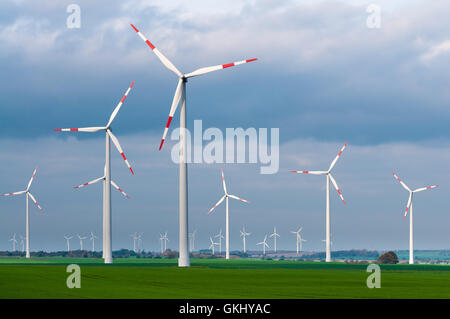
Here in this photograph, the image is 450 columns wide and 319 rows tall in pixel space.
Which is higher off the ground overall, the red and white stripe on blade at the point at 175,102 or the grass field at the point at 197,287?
the red and white stripe on blade at the point at 175,102

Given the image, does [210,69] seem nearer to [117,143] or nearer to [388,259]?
[117,143]

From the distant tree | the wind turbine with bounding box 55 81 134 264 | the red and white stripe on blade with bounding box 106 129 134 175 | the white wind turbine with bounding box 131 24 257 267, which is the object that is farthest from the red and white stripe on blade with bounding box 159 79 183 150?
the distant tree

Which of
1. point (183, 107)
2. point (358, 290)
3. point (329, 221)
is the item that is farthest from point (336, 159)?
point (358, 290)

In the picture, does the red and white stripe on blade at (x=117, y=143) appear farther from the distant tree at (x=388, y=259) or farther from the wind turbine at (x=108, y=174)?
the distant tree at (x=388, y=259)

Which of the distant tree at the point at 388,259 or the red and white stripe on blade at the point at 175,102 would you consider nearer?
the red and white stripe on blade at the point at 175,102

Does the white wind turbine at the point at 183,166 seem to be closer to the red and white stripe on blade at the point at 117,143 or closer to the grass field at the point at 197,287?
the red and white stripe on blade at the point at 117,143

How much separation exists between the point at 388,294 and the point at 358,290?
376 cm

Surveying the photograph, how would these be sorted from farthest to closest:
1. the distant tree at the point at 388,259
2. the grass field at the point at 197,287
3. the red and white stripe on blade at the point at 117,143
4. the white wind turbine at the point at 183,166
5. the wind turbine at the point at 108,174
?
the distant tree at the point at 388,259 < the wind turbine at the point at 108,174 < the red and white stripe on blade at the point at 117,143 < the white wind turbine at the point at 183,166 < the grass field at the point at 197,287

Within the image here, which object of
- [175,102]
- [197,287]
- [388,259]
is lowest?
[388,259]

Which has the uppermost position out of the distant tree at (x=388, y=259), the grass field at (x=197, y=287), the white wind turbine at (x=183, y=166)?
the white wind turbine at (x=183, y=166)

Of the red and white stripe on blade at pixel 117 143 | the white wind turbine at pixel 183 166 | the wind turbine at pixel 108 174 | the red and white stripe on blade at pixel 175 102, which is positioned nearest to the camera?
the red and white stripe on blade at pixel 175 102

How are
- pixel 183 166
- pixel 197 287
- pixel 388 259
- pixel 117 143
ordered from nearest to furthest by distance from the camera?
pixel 197 287, pixel 183 166, pixel 117 143, pixel 388 259

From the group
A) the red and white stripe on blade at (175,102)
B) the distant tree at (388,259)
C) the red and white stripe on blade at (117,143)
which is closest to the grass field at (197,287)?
the red and white stripe on blade at (175,102)

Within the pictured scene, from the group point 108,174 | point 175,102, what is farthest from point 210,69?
point 108,174
